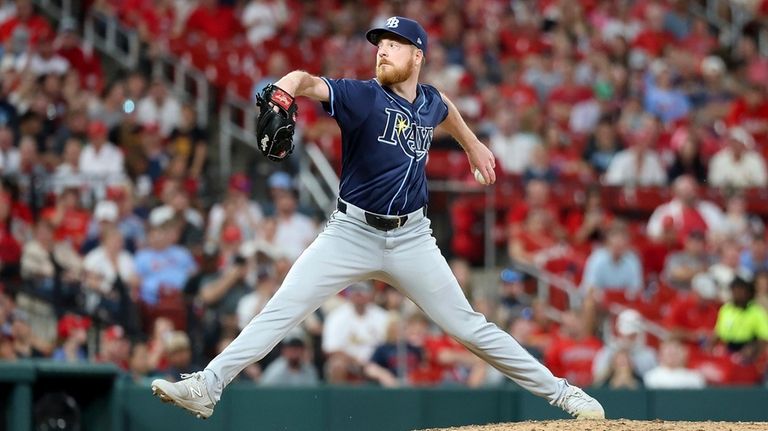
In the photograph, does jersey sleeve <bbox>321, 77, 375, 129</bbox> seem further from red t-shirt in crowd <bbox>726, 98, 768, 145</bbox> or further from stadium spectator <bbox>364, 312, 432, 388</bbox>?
red t-shirt in crowd <bbox>726, 98, 768, 145</bbox>

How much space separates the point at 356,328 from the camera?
11.7m

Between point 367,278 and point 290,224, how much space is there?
563 centimetres

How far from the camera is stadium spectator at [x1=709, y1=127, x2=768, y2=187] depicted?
48.5 feet

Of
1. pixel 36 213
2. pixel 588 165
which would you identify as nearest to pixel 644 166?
pixel 588 165

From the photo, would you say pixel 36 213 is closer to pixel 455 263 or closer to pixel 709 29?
pixel 455 263

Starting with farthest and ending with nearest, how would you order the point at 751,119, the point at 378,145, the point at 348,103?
the point at 751,119, the point at 378,145, the point at 348,103

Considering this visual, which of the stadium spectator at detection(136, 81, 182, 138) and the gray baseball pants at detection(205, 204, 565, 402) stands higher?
the stadium spectator at detection(136, 81, 182, 138)

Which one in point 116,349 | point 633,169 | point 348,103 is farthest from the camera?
point 633,169

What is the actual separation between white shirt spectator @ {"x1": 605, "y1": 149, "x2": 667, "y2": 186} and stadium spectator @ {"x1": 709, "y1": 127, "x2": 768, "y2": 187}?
1.97ft

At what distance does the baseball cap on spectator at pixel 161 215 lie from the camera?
1212cm

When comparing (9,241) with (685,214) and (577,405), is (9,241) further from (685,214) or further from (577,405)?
(685,214)

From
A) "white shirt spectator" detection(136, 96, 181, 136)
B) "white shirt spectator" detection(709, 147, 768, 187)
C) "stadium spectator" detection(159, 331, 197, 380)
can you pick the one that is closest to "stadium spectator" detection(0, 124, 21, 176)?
"white shirt spectator" detection(136, 96, 181, 136)

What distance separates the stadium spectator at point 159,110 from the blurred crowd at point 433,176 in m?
0.02

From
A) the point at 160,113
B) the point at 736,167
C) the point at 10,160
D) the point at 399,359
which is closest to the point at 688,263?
the point at 736,167
